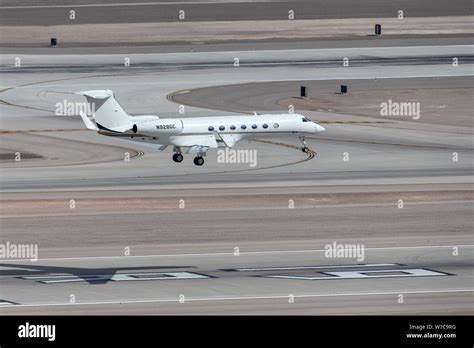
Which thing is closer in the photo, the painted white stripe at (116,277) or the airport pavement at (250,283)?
the airport pavement at (250,283)

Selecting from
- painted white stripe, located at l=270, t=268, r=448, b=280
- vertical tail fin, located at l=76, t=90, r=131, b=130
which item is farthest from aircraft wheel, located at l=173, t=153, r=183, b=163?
painted white stripe, located at l=270, t=268, r=448, b=280

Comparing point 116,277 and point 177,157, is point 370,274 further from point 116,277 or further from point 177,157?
point 177,157

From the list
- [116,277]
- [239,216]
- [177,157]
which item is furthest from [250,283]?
[177,157]

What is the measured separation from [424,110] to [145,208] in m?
49.9

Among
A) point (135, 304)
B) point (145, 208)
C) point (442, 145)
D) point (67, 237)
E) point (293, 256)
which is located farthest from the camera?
point (442, 145)

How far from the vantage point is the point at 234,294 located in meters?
46.2

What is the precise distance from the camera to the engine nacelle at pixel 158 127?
80875mm

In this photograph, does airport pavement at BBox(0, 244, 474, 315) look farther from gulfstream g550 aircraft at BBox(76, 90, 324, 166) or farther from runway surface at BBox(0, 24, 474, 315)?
gulfstream g550 aircraft at BBox(76, 90, 324, 166)

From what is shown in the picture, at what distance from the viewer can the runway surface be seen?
46.1 metres

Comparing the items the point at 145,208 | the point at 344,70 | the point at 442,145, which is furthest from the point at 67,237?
the point at 344,70

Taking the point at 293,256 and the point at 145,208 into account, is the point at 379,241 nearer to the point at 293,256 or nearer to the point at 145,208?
the point at 293,256

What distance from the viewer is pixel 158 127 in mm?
81375

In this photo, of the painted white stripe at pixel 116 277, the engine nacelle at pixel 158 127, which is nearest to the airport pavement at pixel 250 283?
the painted white stripe at pixel 116 277

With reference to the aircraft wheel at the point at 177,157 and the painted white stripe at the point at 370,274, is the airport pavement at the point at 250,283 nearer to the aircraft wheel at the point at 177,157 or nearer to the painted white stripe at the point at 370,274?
the painted white stripe at the point at 370,274
